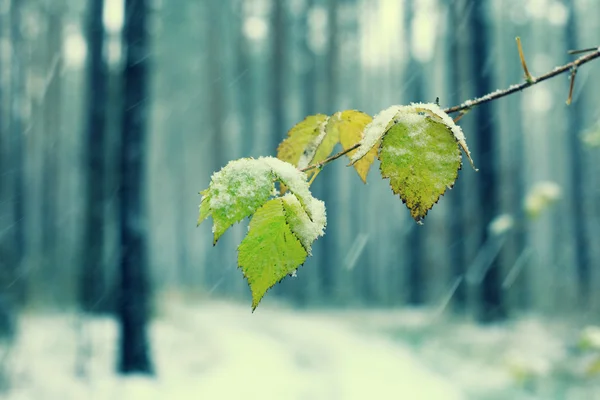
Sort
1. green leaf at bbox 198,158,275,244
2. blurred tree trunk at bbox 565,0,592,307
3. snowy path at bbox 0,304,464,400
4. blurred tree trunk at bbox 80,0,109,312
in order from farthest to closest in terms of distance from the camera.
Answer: blurred tree trunk at bbox 565,0,592,307, blurred tree trunk at bbox 80,0,109,312, snowy path at bbox 0,304,464,400, green leaf at bbox 198,158,275,244

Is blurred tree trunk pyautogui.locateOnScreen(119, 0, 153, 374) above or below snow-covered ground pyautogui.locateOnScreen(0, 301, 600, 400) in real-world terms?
above

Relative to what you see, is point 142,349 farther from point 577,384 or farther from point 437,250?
point 437,250

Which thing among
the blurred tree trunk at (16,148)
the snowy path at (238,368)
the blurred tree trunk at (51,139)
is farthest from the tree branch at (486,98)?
the blurred tree trunk at (51,139)

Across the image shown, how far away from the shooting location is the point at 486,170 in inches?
317

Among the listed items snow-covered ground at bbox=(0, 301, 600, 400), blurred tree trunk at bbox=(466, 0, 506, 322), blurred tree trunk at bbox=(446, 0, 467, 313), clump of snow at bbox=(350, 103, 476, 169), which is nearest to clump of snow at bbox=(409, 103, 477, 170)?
clump of snow at bbox=(350, 103, 476, 169)

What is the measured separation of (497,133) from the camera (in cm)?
846

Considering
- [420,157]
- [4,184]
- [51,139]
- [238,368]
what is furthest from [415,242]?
[51,139]

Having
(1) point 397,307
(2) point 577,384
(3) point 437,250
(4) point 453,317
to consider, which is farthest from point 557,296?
(2) point 577,384

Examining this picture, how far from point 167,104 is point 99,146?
15.3 metres

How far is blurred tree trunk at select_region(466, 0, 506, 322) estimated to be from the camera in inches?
318

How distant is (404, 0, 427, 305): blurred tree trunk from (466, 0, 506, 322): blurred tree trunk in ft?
13.8

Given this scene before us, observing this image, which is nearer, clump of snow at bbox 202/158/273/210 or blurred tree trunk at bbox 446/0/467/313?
clump of snow at bbox 202/158/273/210

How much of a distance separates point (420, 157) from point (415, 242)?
13.4 meters

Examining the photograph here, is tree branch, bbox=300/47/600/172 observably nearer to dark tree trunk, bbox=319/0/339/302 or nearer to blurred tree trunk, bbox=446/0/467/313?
blurred tree trunk, bbox=446/0/467/313
